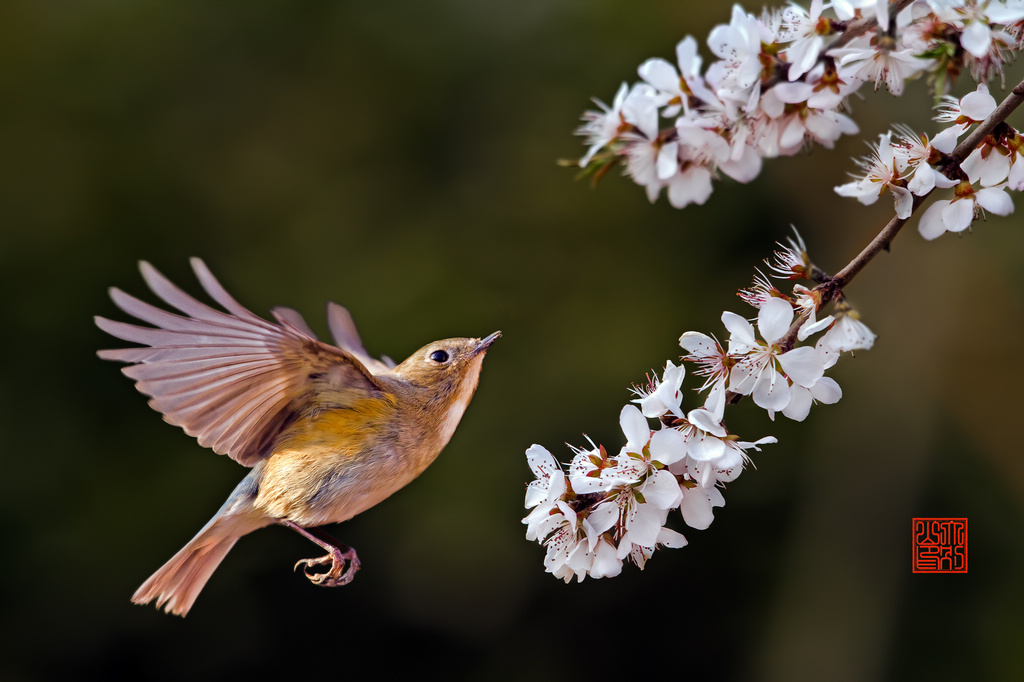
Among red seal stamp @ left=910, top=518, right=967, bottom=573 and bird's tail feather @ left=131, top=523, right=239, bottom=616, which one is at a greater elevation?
red seal stamp @ left=910, top=518, right=967, bottom=573

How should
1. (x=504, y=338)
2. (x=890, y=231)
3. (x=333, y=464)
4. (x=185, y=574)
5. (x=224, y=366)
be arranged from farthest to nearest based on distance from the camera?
(x=504, y=338) → (x=185, y=574) → (x=333, y=464) → (x=224, y=366) → (x=890, y=231)

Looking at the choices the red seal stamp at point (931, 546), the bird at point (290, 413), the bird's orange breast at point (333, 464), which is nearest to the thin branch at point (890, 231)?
the bird at point (290, 413)

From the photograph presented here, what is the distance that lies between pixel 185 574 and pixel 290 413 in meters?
0.50

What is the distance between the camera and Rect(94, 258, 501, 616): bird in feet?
5.67

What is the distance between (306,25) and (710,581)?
12.4 feet

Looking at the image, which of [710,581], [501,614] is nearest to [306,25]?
[501,614]

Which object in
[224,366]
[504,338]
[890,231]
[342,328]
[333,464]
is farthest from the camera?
[504,338]

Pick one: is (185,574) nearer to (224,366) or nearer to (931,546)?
(224,366)

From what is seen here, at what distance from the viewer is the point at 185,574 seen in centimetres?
216

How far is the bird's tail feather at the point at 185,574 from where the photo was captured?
208cm

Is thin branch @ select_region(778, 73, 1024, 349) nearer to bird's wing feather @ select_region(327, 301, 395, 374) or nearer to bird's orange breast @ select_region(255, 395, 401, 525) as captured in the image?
bird's orange breast @ select_region(255, 395, 401, 525)

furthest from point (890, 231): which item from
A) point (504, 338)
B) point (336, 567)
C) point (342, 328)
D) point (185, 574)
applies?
point (504, 338)

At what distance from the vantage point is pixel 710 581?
189 inches

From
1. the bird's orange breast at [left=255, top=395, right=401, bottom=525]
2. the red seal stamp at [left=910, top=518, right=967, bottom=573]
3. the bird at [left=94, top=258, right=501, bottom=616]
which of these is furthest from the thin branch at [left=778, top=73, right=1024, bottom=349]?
the red seal stamp at [left=910, top=518, right=967, bottom=573]
